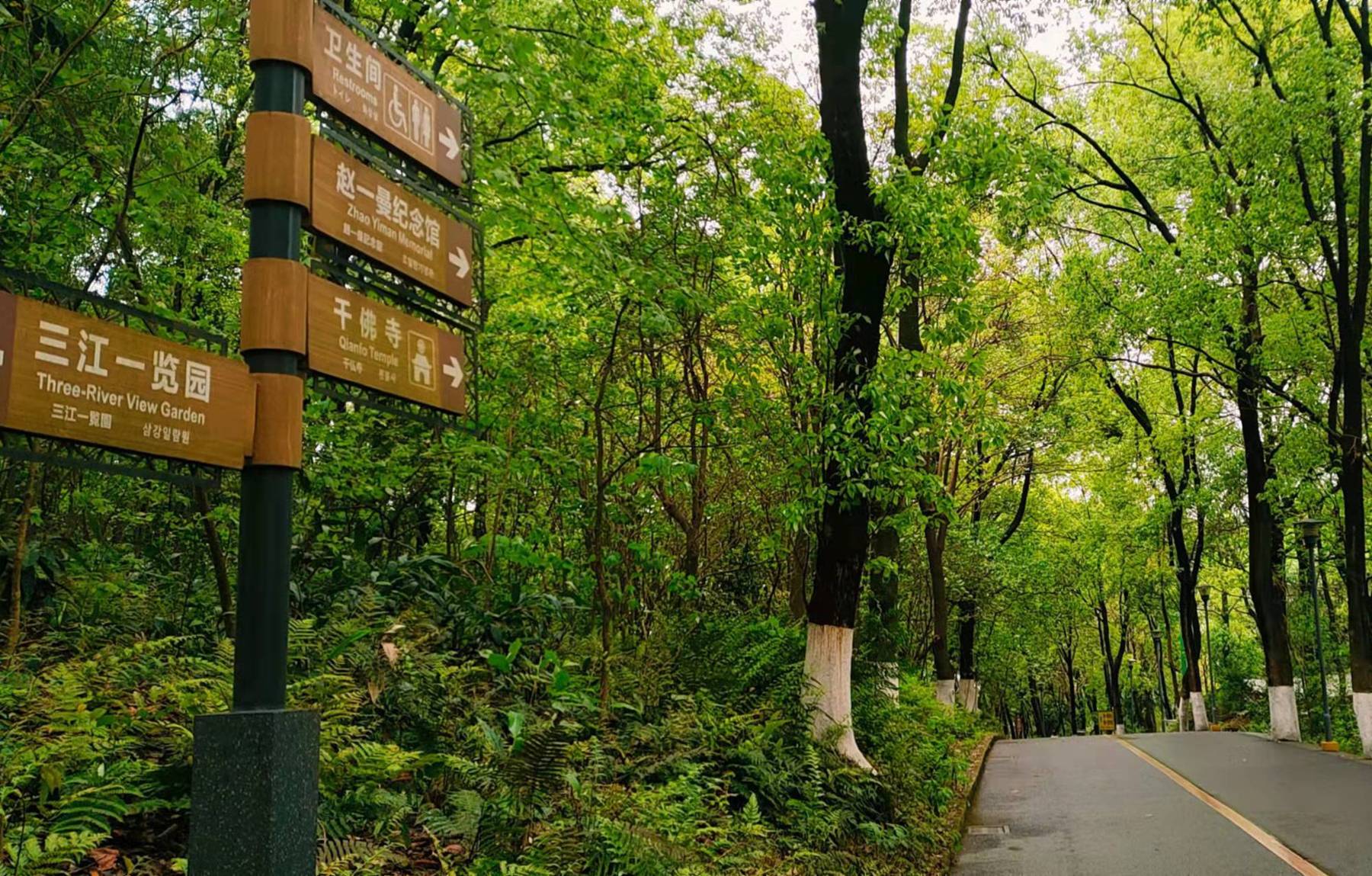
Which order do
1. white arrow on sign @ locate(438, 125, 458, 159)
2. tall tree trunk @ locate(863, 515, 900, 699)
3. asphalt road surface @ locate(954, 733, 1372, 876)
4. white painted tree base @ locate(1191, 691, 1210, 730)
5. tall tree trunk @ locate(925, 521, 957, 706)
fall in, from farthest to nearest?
white painted tree base @ locate(1191, 691, 1210, 730) → tall tree trunk @ locate(925, 521, 957, 706) → tall tree trunk @ locate(863, 515, 900, 699) → asphalt road surface @ locate(954, 733, 1372, 876) → white arrow on sign @ locate(438, 125, 458, 159)

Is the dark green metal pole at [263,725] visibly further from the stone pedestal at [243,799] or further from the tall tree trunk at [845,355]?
the tall tree trunk at [845,355]

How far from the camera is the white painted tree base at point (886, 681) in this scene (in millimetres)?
12836

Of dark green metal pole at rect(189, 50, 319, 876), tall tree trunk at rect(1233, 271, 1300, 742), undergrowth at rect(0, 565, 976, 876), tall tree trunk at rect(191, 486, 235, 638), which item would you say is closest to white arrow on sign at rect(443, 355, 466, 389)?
dark green metal pole at rect(189, 50, 319, 876)

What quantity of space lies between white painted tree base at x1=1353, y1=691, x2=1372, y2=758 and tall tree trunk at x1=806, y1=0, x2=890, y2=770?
37.9ft

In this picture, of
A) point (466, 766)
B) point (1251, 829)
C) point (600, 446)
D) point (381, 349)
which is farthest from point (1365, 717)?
point (381, 349)

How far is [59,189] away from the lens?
7520 mm

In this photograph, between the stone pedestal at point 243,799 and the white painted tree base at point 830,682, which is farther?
the white painted tree base at point 830,682

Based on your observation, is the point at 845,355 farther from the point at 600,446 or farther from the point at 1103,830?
the point at 1103,830

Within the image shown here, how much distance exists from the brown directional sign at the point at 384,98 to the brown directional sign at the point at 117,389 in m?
1.11

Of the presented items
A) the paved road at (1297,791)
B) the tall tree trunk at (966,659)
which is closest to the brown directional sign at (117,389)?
the paved road at (1297,791)

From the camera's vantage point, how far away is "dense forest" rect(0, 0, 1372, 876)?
5.73 meters

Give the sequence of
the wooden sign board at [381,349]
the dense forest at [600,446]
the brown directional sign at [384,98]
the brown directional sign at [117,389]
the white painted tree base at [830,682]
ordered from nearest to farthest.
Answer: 1. the brown directional sign at [117,389]
2. the wooden sign board at [381,349]
3. the brown directional sign at [384,98]
4. the dense forest at [600,446]
5. the white painted tree base at [830,682]

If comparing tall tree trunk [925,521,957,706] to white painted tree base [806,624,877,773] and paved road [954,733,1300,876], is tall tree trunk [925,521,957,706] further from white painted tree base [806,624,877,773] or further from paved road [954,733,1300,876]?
white painted tree base [806,624,877,773]

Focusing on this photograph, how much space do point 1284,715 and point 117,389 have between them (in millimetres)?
23972
